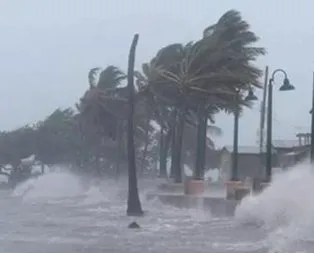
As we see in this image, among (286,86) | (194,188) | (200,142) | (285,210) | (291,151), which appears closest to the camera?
(285,210)

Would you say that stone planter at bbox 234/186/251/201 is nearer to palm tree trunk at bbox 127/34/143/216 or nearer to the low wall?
the low wall

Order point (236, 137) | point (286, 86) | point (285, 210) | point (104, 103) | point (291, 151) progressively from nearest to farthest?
Result: point (285, 210), point (286, 86), point (236, 137), point (291, 151), point (104, 103)

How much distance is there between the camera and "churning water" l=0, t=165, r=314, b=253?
2114 centimetres

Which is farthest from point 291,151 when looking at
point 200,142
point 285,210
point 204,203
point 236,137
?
point 285,210

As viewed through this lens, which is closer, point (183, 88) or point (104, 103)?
point (183, 88)

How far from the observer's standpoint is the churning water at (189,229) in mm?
21141

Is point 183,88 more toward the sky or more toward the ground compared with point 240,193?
more toward the sky

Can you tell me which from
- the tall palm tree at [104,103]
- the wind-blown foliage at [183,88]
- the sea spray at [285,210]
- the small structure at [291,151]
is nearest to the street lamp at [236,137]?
the wind-blown foliage at [183,88]

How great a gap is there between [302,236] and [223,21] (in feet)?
102

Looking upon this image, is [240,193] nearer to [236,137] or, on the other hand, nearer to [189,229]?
[236,137]

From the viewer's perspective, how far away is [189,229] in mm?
27438

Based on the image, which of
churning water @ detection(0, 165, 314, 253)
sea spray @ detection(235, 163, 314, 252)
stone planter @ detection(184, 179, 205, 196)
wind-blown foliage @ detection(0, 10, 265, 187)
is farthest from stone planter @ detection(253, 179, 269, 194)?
wind-blown foliage @ detection(0, 10, 265, 187)

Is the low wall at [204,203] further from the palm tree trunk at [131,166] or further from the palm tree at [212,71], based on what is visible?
the palm tree at [212,71]

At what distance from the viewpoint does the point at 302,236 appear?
2205 cm
